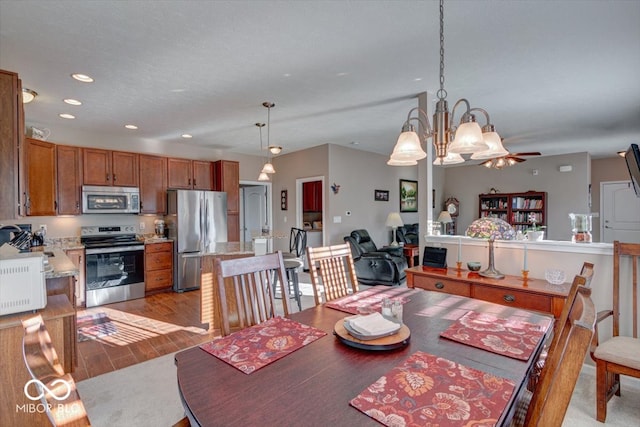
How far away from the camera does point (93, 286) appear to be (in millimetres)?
4156

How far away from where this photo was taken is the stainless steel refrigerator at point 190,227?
192 inches

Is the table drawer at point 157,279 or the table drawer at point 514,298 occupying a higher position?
the table drawer at point 514,298

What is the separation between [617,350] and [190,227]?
198 inches

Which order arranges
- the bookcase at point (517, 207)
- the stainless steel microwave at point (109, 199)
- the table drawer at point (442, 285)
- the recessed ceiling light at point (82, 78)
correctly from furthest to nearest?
1. the bookcase at point (517, 207)
2. the stainless steel microwave at point (109, 199)
3. the recessed ceiling light at point (82, 78)
4. the table drawer at point (442, 285)

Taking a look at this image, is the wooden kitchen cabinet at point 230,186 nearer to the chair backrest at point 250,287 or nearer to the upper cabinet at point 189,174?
the upper cabinet at point 189,174

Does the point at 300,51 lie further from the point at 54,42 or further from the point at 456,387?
the point at 456,387

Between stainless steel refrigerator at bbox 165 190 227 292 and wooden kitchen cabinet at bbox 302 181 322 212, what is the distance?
75.8 inches

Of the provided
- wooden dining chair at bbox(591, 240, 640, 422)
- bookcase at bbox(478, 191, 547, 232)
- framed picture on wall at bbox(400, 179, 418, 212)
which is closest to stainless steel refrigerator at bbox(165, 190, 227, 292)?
framed picture on wall at bbox(400, 179, 418, 212)

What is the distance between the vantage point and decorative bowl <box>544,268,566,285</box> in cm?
220

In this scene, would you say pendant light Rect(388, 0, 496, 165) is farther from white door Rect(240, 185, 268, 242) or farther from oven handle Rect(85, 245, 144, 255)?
white door Rect(240, 185, 268, 242)

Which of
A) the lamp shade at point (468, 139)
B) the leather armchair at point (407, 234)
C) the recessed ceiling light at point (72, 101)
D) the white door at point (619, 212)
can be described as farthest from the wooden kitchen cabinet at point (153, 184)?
the white door at point (619, 212)

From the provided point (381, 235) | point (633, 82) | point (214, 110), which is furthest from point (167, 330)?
point (633, 82)

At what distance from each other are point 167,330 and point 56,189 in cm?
268

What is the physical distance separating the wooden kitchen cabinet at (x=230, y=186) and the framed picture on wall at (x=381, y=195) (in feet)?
9.78
